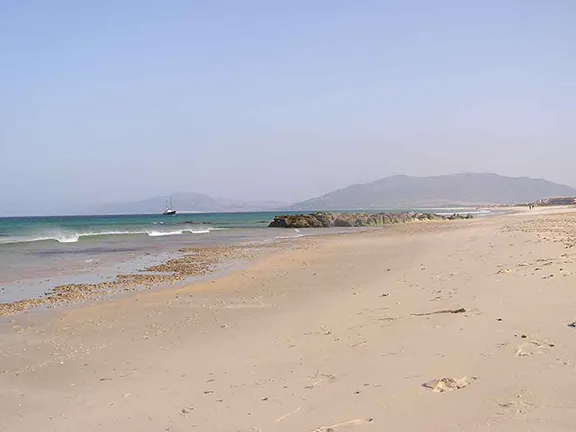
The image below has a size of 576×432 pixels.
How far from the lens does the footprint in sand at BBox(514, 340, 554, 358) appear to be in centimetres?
534

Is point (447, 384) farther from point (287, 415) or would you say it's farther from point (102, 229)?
point (102, 229)

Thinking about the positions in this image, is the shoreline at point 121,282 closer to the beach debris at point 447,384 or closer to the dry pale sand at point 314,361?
the dry pale sand at point 314,361

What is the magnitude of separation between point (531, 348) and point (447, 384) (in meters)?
1.31

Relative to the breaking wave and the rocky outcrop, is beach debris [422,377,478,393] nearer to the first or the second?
the breaking wave

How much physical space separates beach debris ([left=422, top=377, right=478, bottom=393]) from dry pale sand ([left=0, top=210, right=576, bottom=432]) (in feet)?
0.06

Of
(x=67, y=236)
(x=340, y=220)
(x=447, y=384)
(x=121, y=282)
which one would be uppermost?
(x=340, y=220)

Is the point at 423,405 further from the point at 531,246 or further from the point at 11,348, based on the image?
the point at 531,246

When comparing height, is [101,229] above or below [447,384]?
above

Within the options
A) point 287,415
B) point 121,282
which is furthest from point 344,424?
point 121,282

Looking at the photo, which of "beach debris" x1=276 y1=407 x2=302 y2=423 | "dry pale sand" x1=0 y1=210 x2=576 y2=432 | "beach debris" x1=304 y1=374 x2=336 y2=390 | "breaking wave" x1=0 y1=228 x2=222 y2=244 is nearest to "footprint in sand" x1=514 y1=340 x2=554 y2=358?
"dry pale sand" x1=0 y1=210 x2=576 y2=432

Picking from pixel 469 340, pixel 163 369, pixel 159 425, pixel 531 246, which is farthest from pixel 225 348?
pixel 531 246

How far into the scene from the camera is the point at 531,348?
5504 millimetres

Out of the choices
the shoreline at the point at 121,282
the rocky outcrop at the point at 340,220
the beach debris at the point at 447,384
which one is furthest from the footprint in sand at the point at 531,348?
the rocky outcrop at the point at 340,220

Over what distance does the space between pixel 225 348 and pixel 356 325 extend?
75.3 inches
